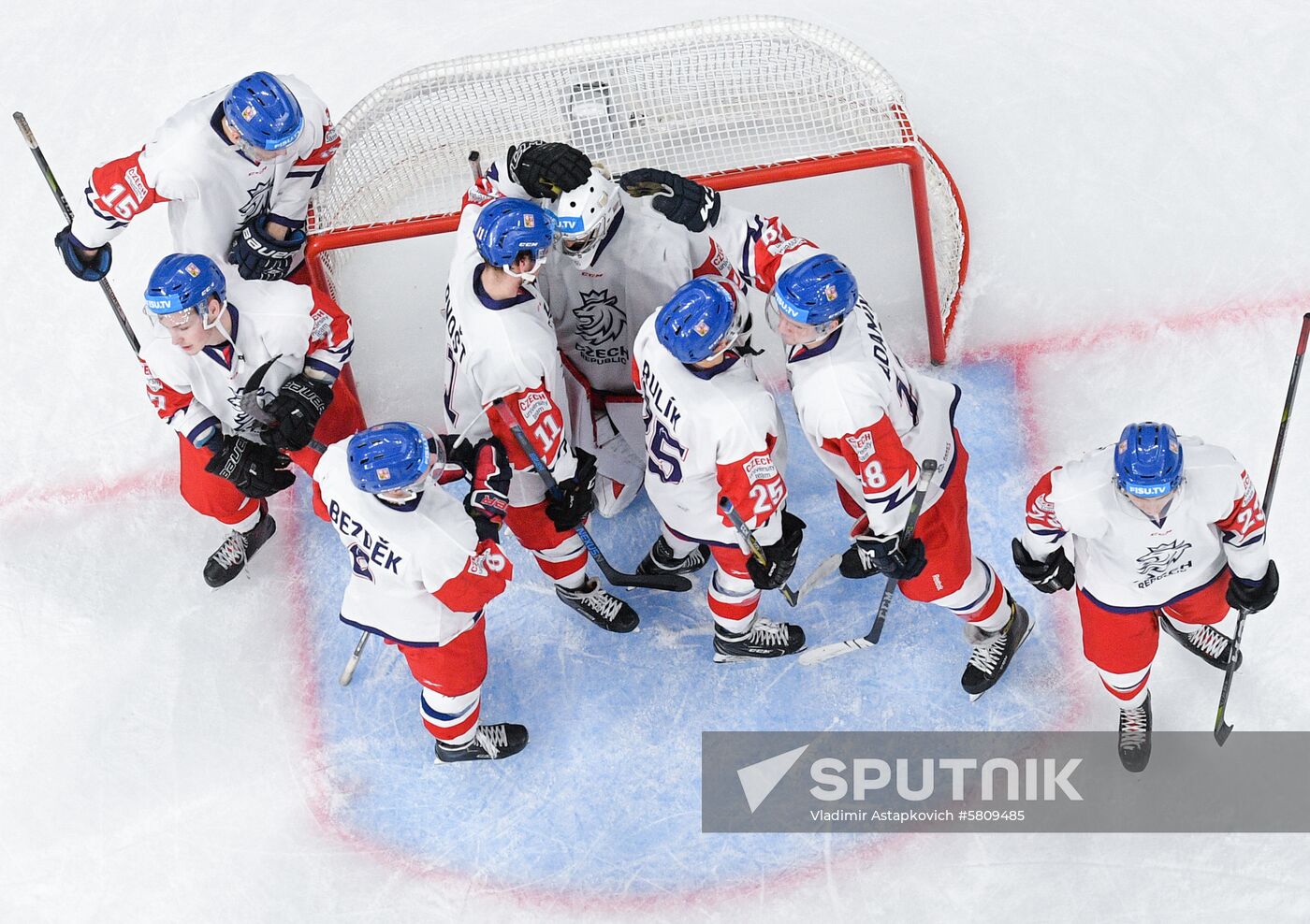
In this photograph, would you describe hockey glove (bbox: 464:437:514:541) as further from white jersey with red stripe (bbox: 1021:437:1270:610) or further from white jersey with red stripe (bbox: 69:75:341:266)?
white jersey with red stripe (bbox: 1021:437:1270:610)

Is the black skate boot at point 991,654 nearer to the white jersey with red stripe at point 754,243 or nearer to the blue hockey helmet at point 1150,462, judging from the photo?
the blue hockey helmet at point 1150,462

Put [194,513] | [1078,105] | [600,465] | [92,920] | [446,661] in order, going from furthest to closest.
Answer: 1. [1078,105]
2. [194,513]
3. [600,465]
4. [92,920]
5. [446,661]

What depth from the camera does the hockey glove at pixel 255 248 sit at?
12.0 feet

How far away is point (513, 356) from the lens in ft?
10.0

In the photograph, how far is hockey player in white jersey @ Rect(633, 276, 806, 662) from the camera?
9.05ft

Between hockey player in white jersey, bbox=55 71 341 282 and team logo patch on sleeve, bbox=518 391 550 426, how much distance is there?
3.31 ft

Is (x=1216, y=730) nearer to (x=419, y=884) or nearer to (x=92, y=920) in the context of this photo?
(x=419, y=884)

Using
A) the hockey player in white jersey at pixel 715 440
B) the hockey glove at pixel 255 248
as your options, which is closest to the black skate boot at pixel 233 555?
the hockey glove at pixel 255 248

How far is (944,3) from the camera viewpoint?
187 inches

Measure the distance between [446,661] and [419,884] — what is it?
68 cm

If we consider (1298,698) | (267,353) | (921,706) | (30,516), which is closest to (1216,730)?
(1298,698)

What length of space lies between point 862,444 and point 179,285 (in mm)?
1676

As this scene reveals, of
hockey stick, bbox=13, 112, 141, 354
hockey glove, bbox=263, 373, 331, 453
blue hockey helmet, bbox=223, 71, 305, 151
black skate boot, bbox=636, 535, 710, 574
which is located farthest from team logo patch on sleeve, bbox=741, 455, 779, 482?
hockey stick, bbox=13, 112, 141, 354

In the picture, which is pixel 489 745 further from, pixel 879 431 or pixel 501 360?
pixel 879 431
